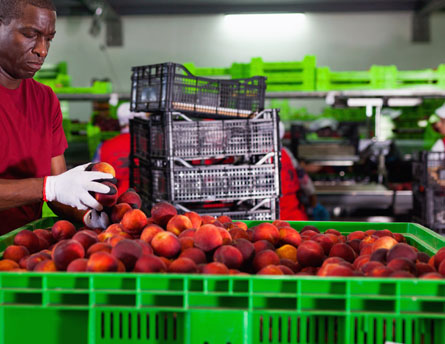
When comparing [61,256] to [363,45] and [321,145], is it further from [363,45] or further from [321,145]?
[363,45]

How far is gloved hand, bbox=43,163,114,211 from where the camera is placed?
5.21 feet

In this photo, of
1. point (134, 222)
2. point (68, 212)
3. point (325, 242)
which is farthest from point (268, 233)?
point (68, 212)

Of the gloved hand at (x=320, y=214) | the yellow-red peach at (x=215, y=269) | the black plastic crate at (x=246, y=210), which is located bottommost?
the gloved hand at (x=320, y=214)

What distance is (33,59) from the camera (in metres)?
1.98

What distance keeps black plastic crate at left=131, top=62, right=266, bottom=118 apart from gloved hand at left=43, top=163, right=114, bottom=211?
1.33 meters

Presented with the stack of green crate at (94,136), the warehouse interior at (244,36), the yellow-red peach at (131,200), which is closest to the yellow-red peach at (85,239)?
the yellow-red peach at (131,200)

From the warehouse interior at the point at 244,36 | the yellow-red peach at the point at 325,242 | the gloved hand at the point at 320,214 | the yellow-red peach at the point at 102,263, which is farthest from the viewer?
the warehouse interior at the point at 244,36

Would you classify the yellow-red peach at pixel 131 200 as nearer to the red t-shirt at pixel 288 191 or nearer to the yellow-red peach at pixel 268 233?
the yellow-red peach at pixel 268 233

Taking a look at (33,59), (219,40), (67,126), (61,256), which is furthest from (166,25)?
(61,256)

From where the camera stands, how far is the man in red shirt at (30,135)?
1681mm

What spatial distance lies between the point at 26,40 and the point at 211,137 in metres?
1.28

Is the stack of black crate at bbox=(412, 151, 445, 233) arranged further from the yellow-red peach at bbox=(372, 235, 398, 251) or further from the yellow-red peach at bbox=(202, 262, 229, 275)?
the yellow-red peach at bbox=(202, 262, 229, 275)

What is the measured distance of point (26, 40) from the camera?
1.94 metres

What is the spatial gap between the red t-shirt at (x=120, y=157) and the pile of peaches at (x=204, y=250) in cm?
252
